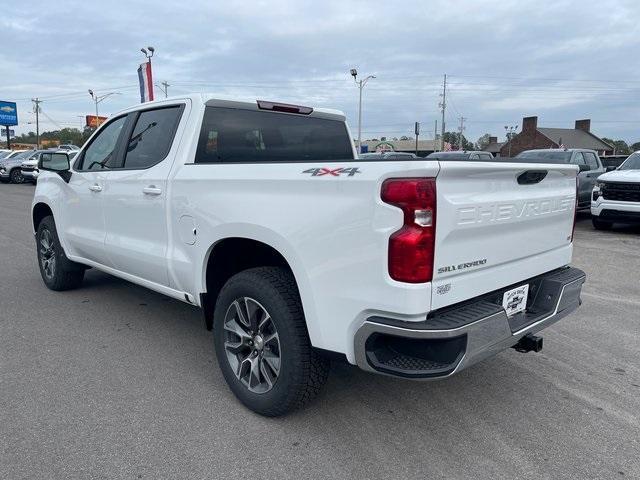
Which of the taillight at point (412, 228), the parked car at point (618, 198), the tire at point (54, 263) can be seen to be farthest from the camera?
the parked car at point (618, 198)

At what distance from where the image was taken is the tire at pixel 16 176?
28625 mm

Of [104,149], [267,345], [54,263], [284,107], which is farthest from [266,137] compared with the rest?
[54,263]

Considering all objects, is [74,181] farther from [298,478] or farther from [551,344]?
[551,344]

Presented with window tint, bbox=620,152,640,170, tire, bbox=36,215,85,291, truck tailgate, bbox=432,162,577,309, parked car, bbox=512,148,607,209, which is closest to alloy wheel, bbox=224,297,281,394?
truck tailgate, bbox=432,162,577,309

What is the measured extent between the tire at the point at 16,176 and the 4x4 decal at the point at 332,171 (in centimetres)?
3043

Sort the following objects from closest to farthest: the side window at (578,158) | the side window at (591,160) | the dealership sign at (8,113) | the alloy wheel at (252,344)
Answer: the alloy wheel at (252,344), the side window at (578,158), the side window at (591,160), the dealership sign at (8,113)

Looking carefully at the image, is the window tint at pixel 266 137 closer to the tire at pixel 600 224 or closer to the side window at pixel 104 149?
the side window at pixel 104 149

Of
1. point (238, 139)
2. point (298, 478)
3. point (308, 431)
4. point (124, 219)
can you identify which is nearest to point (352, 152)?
point (238, 139)

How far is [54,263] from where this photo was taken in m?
5.88

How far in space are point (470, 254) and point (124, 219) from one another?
2912 millimetres

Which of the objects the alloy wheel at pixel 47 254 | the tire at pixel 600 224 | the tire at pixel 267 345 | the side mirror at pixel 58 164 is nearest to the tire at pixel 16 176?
the alloy wheel at pixel 47 254

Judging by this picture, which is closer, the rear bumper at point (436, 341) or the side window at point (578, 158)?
the rear bumper at point (436, 341)

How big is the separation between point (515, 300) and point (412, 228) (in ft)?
3.49

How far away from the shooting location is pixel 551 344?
173 inches
